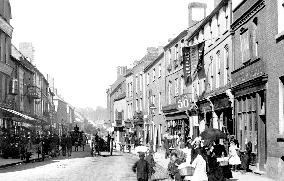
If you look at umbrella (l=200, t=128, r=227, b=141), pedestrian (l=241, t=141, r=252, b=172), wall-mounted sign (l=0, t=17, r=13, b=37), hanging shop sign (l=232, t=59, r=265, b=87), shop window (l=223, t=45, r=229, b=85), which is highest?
wall-mounted sign (l=0, t=17, r=13, b=37)

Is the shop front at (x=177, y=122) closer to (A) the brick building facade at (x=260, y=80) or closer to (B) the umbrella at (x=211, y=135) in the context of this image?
(A) the brick building facade at (x=260, y=80)

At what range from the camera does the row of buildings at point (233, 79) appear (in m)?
16.8

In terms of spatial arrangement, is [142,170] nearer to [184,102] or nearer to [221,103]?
[221,103]

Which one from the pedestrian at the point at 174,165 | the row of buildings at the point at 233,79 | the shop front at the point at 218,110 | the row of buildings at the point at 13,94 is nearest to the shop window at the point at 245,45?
the row of buildings at the point at 233,79

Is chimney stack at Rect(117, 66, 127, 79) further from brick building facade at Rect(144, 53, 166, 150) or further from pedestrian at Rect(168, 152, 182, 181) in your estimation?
pedestrian at Rect(168, 152, 182, 181)

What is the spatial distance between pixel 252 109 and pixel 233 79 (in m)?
3.39

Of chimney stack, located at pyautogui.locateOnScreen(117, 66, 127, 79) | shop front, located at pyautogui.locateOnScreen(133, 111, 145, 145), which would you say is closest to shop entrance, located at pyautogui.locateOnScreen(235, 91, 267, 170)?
shop front, located at pyautogui.locateOnScreen(133, 111, 145, 145)

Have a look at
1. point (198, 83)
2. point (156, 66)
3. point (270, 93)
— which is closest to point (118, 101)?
point (156, 66)

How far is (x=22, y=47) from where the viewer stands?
2739 inches

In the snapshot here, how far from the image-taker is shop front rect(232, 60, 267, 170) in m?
18.2

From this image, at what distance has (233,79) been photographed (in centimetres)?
2264

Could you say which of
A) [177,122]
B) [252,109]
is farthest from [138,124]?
[252,109]

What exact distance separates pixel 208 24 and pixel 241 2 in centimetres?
860

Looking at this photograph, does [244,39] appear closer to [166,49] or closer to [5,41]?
[166,49]
